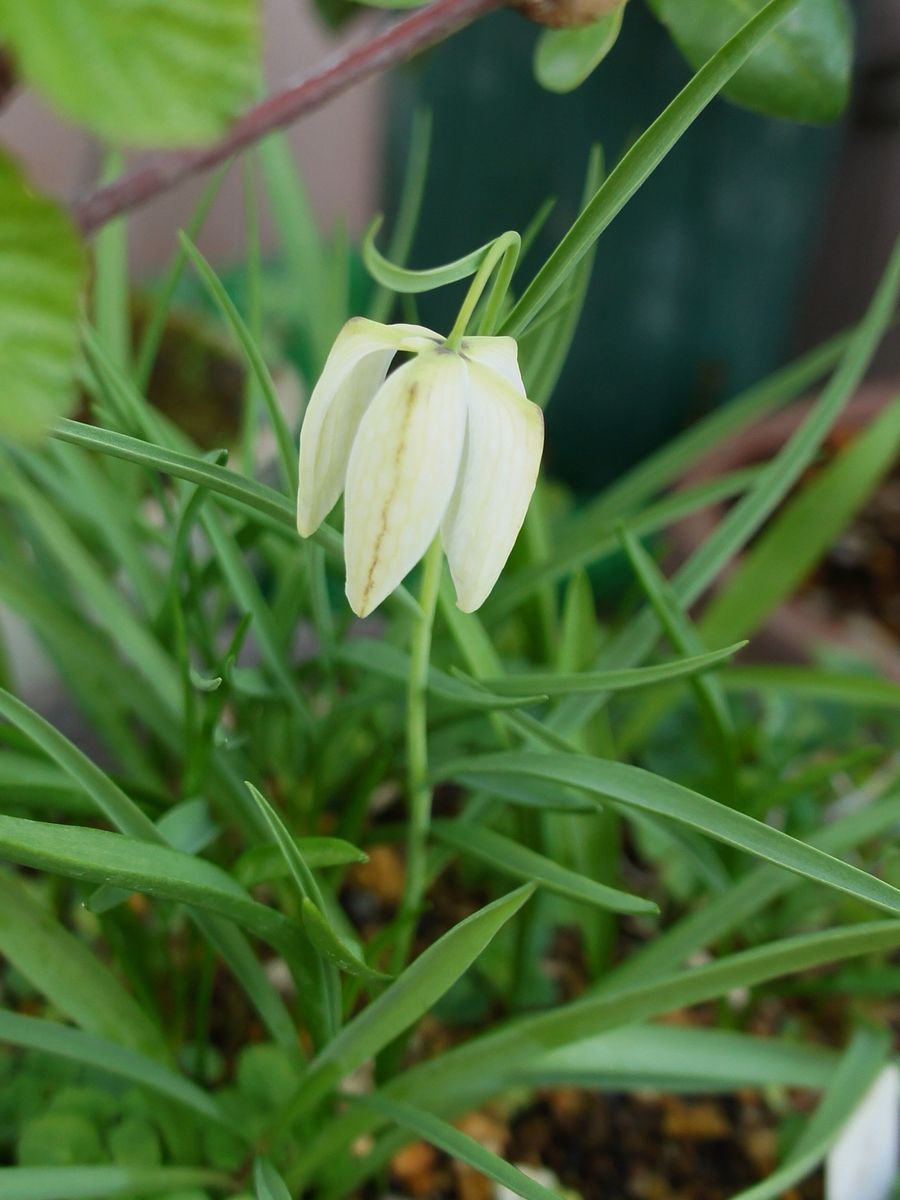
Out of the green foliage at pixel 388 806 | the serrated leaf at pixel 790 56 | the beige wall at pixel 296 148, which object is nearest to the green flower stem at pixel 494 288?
the green foliage at pixel 388 806

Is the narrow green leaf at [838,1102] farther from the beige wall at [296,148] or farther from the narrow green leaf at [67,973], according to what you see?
the beige wall at [296,148]

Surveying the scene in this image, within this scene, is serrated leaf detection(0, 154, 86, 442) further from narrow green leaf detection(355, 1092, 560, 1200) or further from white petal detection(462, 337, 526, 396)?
narrow green leaf detection(355, 1092, 560, 1200)

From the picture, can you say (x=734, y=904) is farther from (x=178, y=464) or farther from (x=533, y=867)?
(x=178, y=464)

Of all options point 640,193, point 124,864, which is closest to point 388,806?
point 124,864

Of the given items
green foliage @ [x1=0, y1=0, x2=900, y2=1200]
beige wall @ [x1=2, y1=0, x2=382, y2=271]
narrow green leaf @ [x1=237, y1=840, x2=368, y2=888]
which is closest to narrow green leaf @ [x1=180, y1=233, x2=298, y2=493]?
green foliage @ [x1=0, y1=0, x2=900, y2=1200]

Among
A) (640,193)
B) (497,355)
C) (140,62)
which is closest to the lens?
(140,62)

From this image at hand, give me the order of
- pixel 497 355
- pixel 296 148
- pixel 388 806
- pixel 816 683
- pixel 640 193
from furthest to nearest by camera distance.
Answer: pixel 296 148, pixel 640 193, pixel 388 806, pixel 816 683, pixel 497 355

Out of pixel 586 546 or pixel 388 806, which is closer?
pixel 586 546
